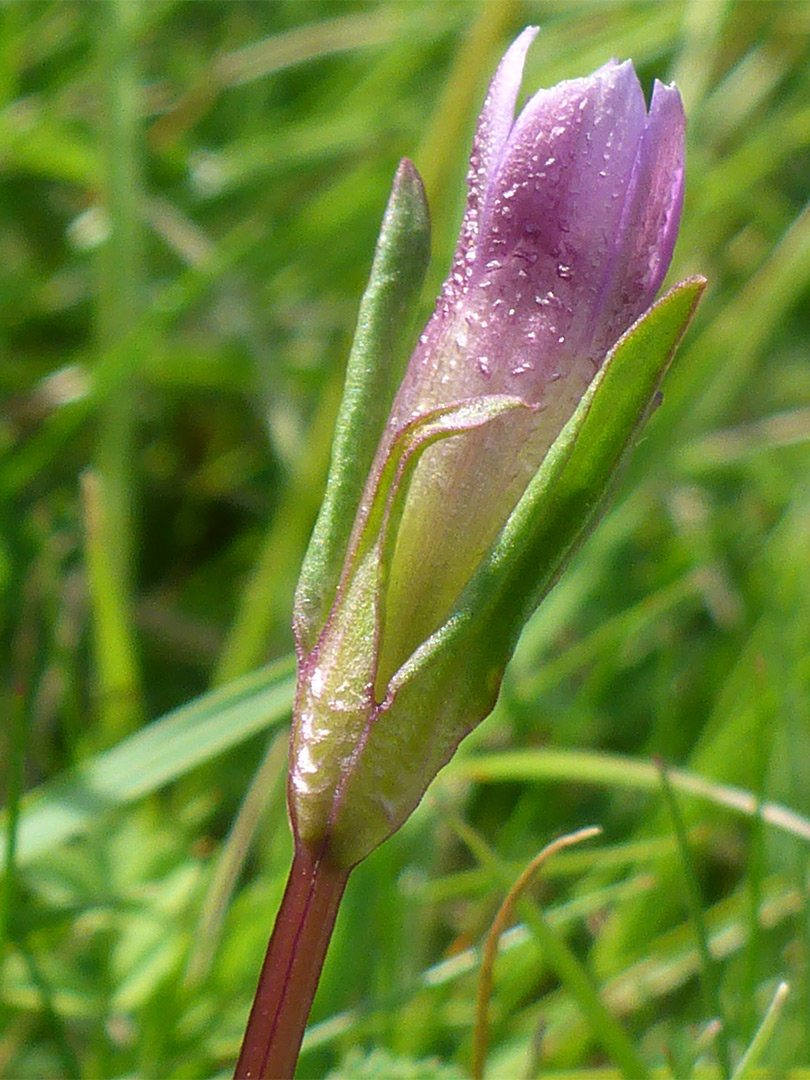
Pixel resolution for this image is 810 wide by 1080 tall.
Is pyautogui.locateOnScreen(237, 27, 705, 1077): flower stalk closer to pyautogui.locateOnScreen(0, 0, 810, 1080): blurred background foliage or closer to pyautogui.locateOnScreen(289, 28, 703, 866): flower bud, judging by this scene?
pyautogui.locateOnScreen(289, 28, 703, 866): flower bud

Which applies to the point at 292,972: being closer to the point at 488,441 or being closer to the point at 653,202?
the point at 488,441

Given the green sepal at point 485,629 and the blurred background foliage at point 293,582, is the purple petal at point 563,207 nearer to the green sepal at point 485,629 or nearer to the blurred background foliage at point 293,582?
the green sepal at point 485,629

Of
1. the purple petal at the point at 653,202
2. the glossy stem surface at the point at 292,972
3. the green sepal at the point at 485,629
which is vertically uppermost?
the purple petal at the point at 653,202

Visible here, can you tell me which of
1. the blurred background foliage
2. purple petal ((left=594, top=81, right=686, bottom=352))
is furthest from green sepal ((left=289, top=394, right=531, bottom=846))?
the blurred background foliage

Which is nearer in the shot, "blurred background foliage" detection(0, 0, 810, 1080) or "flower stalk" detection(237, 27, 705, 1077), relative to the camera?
"flower stalk" detection(237, 27, 705, 1077)

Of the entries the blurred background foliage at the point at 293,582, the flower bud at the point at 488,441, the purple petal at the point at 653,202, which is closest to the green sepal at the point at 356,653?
the flower bud at the point at 488,441

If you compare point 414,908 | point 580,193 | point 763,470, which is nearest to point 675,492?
point 763,470

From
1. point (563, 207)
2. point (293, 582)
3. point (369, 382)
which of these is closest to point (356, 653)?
point (369, 382)
